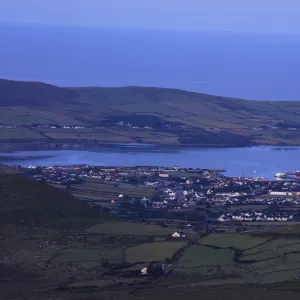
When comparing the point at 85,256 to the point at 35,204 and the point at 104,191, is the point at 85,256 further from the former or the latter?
the point at 104,191

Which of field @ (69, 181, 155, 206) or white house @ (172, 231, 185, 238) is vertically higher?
field @ (69, 181, 155, 206)

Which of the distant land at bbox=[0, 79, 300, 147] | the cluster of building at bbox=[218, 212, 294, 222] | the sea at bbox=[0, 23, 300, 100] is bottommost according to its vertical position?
the cluster of building at bbox=[218, 212, 294, 222]

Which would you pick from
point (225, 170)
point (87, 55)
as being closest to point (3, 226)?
point (225, 170)

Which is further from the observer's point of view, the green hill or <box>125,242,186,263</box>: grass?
the green hill

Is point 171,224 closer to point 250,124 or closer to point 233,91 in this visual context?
point 250,124

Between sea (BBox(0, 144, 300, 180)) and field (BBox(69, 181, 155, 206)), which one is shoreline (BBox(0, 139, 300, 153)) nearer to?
sea (BBox(0, 144, 300, 180))

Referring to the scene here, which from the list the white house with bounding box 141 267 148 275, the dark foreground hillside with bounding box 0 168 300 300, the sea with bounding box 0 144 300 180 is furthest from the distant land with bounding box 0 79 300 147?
the white house with bounding box 141 267 148 275

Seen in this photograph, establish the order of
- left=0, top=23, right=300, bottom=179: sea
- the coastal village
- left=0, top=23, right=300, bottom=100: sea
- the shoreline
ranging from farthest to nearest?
1. left=0, top=23, right=300, bottom=100: sea
2. the shoreline
3. left=0, top=23, right=300, bottom=179: sea
4. the coastal village

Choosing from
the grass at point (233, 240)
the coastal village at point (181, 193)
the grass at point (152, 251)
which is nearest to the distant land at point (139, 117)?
the coastal village at point (181, 193)
